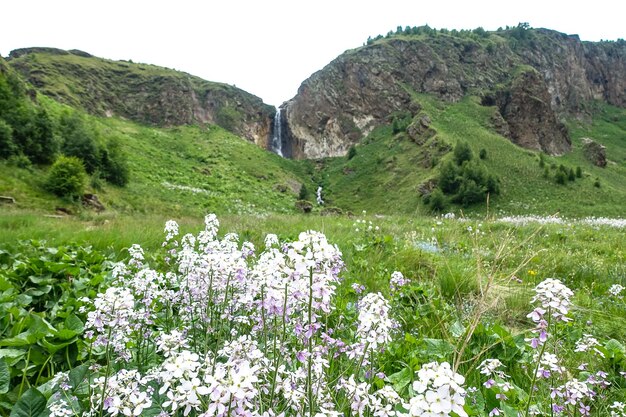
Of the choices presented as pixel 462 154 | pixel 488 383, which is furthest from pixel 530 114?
pixel 488 383

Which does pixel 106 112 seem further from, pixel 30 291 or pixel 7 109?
pixel 30 291

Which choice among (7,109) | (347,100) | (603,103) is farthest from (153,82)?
(603,103)

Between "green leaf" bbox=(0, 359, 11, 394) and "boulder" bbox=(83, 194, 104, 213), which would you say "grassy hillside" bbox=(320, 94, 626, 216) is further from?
"green leaf" bbox=(0, 359, 11, 394)

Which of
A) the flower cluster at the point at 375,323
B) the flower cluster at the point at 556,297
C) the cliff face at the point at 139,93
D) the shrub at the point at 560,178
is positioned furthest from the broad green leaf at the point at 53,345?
the cliff face at the point at 139,93

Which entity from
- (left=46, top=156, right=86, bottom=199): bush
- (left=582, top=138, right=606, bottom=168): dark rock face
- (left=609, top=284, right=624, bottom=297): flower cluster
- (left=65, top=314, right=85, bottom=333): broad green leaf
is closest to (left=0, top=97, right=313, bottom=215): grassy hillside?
(left=46, top=156, right=86, bottom=199): bush

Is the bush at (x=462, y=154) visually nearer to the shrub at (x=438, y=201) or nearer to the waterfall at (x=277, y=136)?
the shrub at (x=438, y=201)

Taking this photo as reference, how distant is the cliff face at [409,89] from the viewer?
89.8 m

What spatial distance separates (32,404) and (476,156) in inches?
2604

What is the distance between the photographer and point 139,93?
93.4 metres

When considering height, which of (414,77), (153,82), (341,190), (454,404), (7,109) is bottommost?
(341,190)

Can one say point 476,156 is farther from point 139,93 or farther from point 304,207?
point 139,93

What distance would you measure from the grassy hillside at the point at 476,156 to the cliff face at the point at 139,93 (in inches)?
1341

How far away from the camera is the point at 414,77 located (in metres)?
107

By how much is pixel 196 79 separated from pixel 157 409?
135 metres
